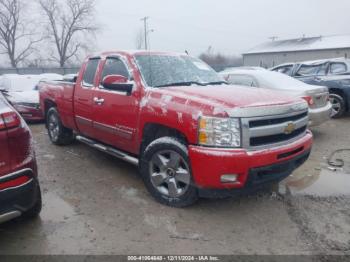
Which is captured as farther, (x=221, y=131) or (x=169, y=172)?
(x=169, y=172)

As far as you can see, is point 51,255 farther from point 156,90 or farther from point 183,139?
point 156,90

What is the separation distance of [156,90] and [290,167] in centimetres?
180

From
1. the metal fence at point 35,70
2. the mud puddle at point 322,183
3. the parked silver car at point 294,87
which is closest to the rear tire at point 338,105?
the parked silver car at point 294,87

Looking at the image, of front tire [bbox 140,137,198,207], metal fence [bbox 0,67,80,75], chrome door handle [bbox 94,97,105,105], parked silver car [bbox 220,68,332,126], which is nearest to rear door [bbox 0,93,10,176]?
front tire [bbox 140,137,198,207]

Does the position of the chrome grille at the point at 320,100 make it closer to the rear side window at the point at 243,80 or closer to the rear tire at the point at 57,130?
Result: the rear side window at the point at 243,80

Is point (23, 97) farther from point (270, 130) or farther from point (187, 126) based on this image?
point (270, 130)

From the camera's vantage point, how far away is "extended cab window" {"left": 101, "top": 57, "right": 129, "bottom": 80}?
14.9ft

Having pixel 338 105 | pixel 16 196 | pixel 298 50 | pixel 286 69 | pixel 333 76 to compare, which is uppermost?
pixel 298 50

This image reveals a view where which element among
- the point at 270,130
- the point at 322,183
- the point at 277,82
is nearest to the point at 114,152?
the point at 270,130

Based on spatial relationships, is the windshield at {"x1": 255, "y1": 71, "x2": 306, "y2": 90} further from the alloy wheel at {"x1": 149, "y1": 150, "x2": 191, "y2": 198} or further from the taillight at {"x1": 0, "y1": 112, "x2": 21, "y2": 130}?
the taillight at {"x1": 0, "y1": 112, "x2": 21, "y2": 130}

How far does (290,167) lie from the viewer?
143 inches

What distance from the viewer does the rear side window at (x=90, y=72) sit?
16.8 feet

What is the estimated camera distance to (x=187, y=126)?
3363mm

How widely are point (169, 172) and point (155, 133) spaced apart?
0.55 meters
